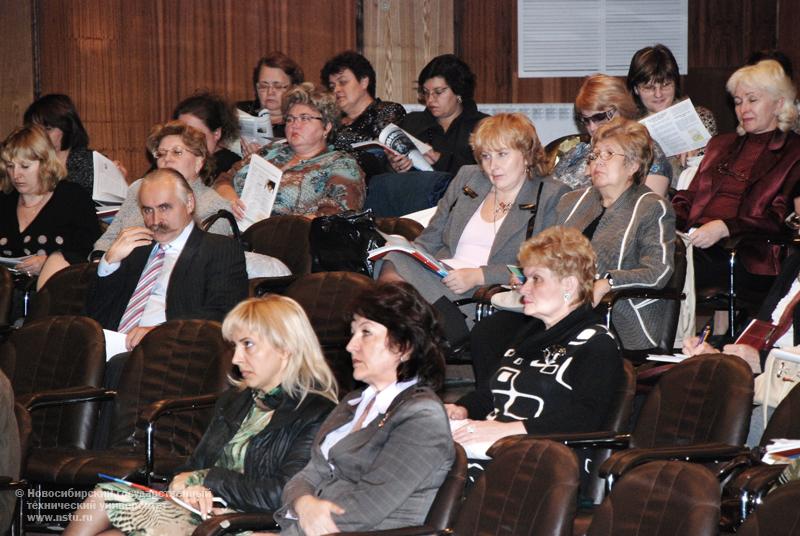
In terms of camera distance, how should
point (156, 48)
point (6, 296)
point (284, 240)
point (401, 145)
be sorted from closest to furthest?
point (6, 296) → point (284, 240) → point (401, 145) → point (156, 48)

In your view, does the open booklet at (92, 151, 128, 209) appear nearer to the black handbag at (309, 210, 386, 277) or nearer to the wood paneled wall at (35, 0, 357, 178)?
the wood paneled wall at (35, 0, 357, 178)

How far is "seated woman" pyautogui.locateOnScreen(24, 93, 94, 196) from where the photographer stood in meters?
6.64

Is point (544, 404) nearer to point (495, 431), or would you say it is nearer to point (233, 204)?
point (495, 431)

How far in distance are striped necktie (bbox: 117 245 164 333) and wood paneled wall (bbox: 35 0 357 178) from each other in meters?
2.92

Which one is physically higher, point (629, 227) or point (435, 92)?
point (435, 92)

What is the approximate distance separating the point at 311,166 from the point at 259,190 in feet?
0.96

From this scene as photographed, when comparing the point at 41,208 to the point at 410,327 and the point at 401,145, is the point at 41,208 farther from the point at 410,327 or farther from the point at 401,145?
the point at 410,327

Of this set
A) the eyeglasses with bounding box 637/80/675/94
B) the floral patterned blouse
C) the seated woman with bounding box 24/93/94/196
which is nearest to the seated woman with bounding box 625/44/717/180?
the eyeglasses with bounding box 637/80/675/94

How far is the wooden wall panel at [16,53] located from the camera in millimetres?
7566

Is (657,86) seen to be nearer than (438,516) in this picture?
No

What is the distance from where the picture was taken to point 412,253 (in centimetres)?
472

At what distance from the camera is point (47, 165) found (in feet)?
19.8

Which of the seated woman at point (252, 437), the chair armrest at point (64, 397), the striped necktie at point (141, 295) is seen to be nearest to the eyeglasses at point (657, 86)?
the striped necktie at point (141, 295)

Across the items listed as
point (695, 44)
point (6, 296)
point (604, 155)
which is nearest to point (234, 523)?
point (604, 155)
